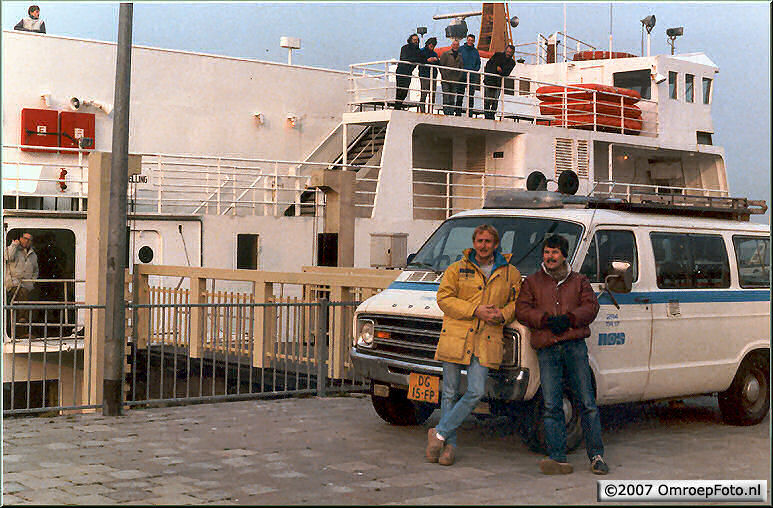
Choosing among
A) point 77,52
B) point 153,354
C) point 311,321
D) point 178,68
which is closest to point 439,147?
point 178,68

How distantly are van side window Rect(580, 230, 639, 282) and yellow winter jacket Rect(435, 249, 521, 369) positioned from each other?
1.09 m

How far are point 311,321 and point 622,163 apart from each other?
1838 centimetres

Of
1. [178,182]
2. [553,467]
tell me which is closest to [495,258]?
[553,467]

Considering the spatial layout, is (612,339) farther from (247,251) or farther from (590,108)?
(590,108)

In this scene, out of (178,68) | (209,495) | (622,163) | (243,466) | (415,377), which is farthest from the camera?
(622,163)

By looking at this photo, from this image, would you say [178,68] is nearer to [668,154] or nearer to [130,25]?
[130,25]

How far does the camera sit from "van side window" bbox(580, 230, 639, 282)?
29.9 ft

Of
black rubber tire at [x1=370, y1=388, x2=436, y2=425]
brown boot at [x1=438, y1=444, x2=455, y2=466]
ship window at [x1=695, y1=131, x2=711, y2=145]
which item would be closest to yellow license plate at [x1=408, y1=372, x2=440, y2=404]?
brown boot at [x1=438, y1=444, x2=455, y2=466]

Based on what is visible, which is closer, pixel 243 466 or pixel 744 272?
pixel 243 466

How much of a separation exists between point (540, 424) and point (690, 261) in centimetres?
254

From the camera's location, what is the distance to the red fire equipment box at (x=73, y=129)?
20734mm

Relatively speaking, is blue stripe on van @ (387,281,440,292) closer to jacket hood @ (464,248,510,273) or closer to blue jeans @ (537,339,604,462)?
jacket hood @ (464,248,510,273)

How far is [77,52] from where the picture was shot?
→ 69.8 ft

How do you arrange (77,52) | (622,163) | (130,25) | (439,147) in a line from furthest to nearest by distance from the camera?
(622,163) < (439,147) < (77,52) < (130,25)
